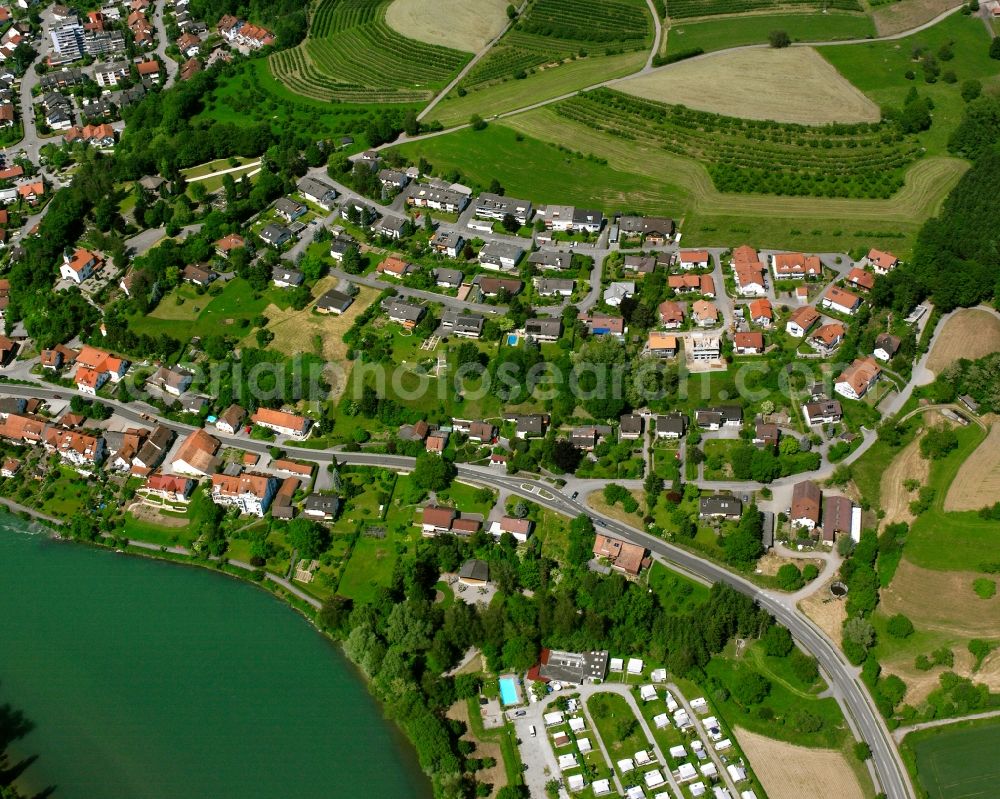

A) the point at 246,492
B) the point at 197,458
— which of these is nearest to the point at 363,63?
the point at 197,458

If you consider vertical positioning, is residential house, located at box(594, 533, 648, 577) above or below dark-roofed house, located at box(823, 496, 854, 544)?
below

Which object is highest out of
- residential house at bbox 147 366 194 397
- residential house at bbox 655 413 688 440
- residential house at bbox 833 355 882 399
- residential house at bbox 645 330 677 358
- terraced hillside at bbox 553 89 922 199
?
terraced hillside at bbox 553 89 922 199

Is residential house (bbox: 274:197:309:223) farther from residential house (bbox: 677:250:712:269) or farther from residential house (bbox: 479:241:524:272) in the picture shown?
residential house (bbox: 677:250:712:269)

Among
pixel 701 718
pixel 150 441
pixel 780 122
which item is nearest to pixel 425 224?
pixel 150 441

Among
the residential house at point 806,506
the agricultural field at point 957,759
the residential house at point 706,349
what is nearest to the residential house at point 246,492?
the residential house at point 706,349

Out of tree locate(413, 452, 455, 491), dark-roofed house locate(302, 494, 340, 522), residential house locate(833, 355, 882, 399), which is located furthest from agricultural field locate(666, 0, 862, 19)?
dark-roofed house locate(302, 494, 340, 522)

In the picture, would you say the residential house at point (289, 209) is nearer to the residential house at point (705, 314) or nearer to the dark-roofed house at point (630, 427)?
the residential house at point (705, 314)

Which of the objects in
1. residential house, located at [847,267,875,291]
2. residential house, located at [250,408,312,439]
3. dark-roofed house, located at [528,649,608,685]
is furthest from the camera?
residential house, located at [847,267,875,291]
